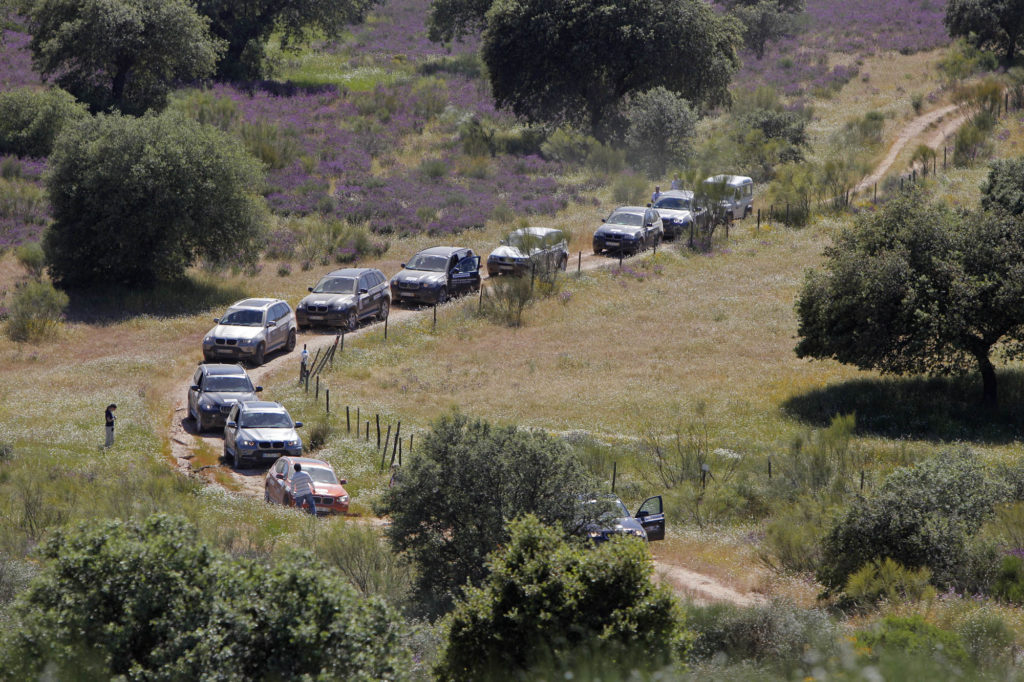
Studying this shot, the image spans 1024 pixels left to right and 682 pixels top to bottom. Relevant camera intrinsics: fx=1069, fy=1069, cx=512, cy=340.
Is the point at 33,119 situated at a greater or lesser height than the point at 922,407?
greater

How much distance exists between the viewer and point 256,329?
28.7 metres

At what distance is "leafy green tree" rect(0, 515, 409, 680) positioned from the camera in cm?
898

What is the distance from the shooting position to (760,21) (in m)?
81.5

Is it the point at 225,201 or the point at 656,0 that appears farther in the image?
the point at 656,0

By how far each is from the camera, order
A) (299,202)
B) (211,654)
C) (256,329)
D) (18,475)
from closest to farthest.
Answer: (211,654) → (18,475) → (256,329) → (299,202)

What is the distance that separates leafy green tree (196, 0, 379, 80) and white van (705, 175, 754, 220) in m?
32.5

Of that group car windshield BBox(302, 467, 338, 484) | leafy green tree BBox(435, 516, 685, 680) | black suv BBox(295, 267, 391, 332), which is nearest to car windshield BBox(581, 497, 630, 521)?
leafy green tree BBox(435, 516, 685, 680)

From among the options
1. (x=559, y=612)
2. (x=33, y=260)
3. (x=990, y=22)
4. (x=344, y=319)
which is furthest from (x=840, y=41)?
Result: (x=559, y=612)

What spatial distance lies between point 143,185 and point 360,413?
13.5 m

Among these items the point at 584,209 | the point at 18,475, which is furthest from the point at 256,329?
the point at 584,209

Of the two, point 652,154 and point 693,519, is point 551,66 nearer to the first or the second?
point 652,154

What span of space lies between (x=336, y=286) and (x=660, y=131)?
28.1m

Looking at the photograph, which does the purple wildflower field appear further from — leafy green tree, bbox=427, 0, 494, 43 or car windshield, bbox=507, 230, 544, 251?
car windshield, bbox=507, 230, 544, 251

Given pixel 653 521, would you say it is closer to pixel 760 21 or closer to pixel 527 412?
pixel 527 412
